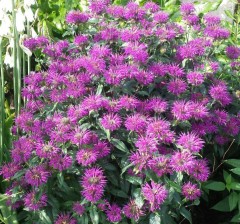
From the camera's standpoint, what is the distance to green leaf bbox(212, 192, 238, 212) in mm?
2108

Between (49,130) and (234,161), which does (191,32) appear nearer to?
(234,161)

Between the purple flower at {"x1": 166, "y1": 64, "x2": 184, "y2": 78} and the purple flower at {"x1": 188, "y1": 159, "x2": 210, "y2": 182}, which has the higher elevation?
the purple flower at {"x1": 166, "y1": 64, "x2": 184, "y2": 78}

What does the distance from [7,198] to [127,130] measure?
2.00 ft

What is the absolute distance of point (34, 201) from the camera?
177 centimetres

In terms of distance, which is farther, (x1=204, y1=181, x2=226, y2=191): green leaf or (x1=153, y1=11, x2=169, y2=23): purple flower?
(x1=153, y1=11, x2=169, y2=23): purple flower

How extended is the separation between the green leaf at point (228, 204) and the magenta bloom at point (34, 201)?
911 millimetres

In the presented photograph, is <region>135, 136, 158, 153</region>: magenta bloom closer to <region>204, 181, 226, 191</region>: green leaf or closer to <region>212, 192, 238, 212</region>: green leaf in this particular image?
<region>204, 181, 226, 191</region>: green leaf

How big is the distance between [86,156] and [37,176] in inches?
8.4

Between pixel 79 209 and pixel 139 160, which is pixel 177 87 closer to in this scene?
pixel 139 160

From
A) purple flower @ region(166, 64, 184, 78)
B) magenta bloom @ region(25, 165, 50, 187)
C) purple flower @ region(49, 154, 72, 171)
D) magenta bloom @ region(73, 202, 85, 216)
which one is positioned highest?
purple flower @ region(166, 64, 184, 78)

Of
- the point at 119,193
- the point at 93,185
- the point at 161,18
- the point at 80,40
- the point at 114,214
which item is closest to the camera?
the point at 93,185

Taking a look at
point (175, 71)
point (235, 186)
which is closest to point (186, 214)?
point (235, 186)

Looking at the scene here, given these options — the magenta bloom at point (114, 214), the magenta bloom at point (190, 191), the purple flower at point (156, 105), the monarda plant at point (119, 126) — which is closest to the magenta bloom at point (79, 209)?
the monarda plant at point (119, 126)

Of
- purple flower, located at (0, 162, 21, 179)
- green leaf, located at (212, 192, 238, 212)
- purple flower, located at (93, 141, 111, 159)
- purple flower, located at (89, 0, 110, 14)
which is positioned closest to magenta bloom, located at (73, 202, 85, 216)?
purple flower, located at (93, 141, 111, 159)
